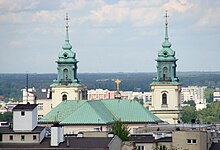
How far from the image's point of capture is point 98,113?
113062mm

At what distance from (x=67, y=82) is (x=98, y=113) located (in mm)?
15133

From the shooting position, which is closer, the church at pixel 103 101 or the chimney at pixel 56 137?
the chimney at pixel 56 137

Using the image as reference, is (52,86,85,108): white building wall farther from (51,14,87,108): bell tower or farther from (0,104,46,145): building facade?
(0,104,46,145): building facade

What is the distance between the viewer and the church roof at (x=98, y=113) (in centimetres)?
11156

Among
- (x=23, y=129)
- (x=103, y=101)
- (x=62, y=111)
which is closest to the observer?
(x=23, y=129)

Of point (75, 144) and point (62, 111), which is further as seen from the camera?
point (62, 111)

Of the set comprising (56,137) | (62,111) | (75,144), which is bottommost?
(75,144)

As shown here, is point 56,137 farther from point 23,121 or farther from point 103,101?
point 103,101

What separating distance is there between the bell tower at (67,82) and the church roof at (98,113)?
23.8 feet

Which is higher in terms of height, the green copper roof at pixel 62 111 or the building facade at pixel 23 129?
the green copper roof at pixel 62 111

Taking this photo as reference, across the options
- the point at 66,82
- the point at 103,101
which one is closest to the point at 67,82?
the point at 66,82

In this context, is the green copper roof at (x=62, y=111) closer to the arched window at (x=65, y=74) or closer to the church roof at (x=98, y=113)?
the church roof at (x=98, y=113)

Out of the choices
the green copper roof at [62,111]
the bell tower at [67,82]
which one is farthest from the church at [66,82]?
the green copper roof at [62,111]

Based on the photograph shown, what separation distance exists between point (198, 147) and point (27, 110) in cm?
892
